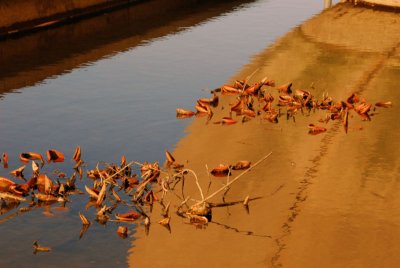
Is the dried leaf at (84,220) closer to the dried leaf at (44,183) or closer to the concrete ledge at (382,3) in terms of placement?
the dried leaf at (44,183)

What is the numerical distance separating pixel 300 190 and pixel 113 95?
5300 mm

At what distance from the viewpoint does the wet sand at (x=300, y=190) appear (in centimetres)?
769

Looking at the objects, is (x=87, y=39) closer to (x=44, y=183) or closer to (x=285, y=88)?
(x=285, y=88)

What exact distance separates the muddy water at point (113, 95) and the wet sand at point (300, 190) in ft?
0.19

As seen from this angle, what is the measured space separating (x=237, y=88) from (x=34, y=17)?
7.36m

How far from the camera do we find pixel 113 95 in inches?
538

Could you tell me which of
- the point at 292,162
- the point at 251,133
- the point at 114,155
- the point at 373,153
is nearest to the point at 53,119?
the point at 114,155

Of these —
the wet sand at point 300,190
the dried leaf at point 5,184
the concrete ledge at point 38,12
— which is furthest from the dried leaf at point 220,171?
the concrete ledge at point 38,12

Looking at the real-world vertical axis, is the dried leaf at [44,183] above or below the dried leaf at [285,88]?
above

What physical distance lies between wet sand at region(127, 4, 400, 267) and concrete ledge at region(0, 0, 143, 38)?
20.7 feet

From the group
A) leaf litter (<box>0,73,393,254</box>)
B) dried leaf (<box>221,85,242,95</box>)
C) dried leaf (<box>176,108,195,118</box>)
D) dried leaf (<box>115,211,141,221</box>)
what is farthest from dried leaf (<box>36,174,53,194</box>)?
dried leaf (<box>221,85,242,95</box>)

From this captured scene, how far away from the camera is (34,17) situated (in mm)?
19312

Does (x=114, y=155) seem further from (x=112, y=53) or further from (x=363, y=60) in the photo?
(x=363, y=60)

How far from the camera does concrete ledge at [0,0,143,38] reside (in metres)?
18.3
